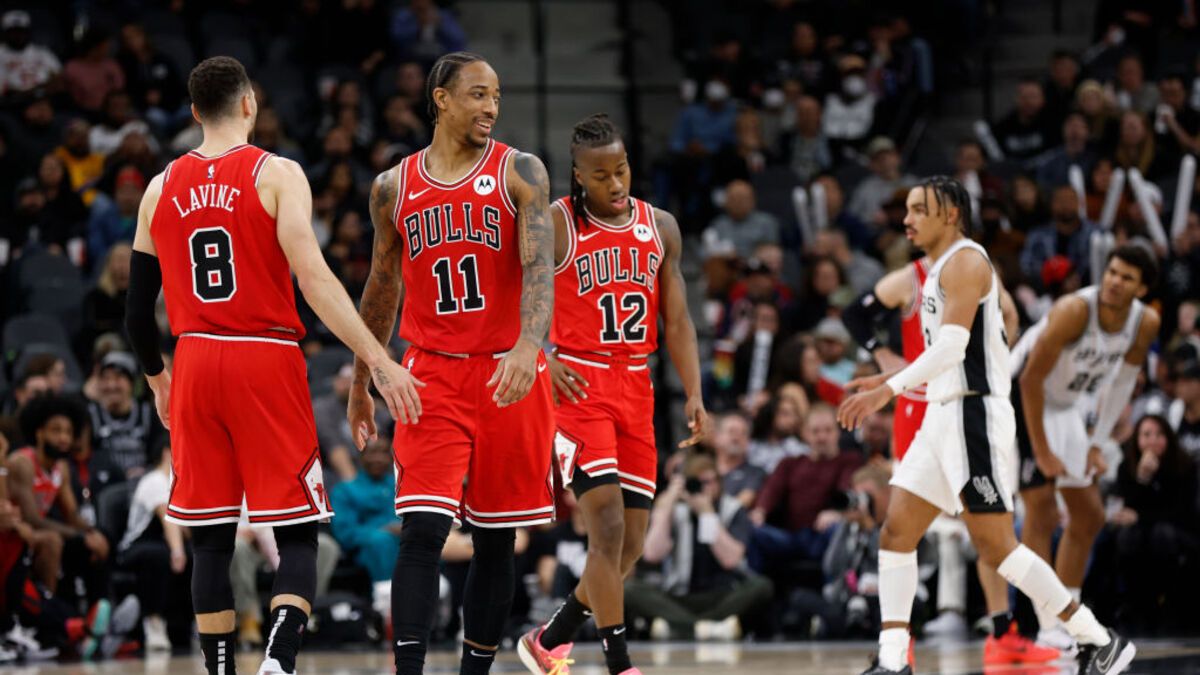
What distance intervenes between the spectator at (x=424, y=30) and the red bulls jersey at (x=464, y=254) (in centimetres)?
1171

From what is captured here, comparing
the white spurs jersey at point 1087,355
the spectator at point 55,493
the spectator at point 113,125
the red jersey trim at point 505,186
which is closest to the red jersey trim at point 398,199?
the red jersey trim at point 505,186

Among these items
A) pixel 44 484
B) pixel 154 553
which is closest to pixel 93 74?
pixel 44 484

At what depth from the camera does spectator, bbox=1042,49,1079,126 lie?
17219mm

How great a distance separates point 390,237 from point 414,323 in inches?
13.4

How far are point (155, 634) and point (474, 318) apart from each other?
6224mm

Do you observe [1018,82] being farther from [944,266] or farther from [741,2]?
[944,266]

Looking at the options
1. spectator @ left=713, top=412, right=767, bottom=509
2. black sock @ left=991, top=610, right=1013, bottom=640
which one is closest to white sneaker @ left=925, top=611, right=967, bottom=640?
spectator @ left=713, top=412, right=767, bottom=509

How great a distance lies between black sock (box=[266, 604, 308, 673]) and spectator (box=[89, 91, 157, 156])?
10.7 meters

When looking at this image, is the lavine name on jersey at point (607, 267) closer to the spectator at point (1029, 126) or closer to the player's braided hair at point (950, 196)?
the player's braided hair at point (950, 196)

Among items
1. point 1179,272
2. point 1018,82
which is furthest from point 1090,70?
point 1179,272

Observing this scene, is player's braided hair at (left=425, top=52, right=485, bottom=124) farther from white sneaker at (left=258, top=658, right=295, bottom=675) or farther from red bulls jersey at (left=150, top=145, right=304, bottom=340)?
white sneaker at (left=258, top=658, right=295, bottom=675)

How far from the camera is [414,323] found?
21.6 feet

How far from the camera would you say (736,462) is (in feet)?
43.6

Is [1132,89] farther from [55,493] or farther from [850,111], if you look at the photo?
[55,493]
